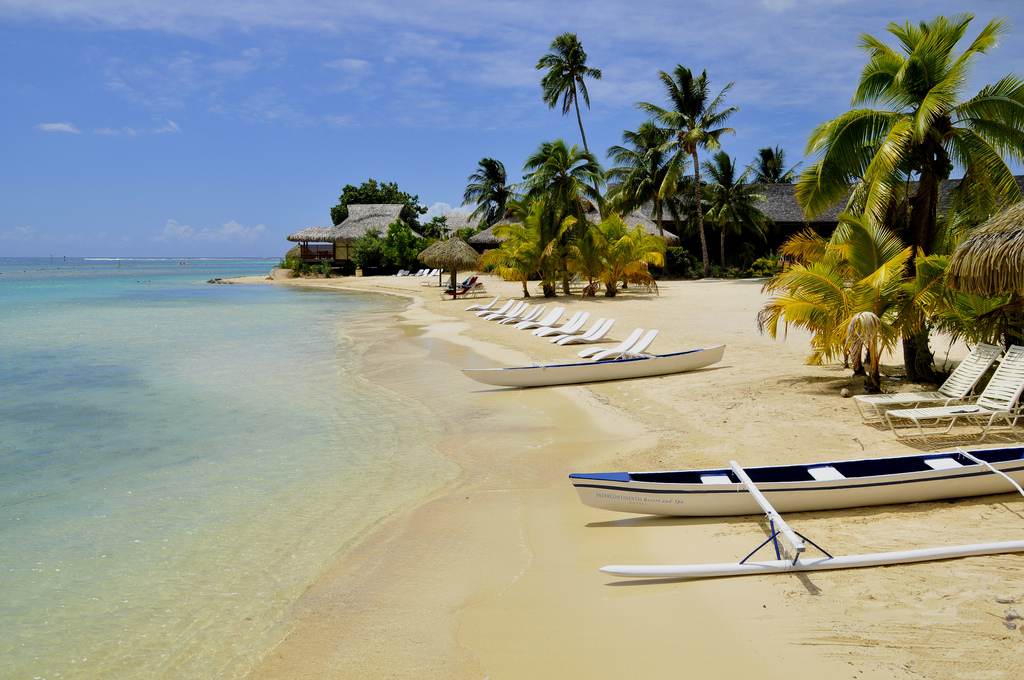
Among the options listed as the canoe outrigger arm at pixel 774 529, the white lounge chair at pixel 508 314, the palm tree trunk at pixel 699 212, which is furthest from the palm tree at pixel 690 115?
the canoe outrigger arm at pixel 774 529

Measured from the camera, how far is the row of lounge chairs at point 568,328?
444 inches

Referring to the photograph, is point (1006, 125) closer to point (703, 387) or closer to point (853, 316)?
point (853, 316)

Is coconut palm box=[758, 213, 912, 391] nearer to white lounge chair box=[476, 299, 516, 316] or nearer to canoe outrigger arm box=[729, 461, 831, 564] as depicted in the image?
canoe outrigger arm box=[729, 461, 831, 564]

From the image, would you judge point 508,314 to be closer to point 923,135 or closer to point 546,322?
point 546,322

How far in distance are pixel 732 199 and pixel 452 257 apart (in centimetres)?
1274

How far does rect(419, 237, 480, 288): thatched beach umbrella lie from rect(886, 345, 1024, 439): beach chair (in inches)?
906

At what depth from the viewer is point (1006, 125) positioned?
8.26m

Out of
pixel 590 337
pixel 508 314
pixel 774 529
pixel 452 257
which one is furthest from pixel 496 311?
pixel 774 529

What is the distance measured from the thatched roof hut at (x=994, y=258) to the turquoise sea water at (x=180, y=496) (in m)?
5.33

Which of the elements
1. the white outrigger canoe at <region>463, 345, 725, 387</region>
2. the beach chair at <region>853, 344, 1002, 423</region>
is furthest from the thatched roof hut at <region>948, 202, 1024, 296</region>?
the white outrigger canoe at <region>463, 345, 725, 387</region>

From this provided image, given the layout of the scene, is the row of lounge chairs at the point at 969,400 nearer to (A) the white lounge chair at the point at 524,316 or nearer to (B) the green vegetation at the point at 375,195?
(A) the white lounge chair at the point at 524,316

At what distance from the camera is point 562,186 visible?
22.7 meters

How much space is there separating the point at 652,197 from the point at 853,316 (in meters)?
25.8

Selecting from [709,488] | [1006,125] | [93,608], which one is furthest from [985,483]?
[93,608]
